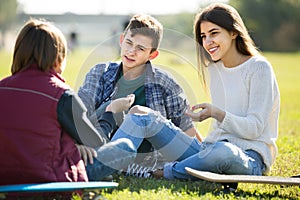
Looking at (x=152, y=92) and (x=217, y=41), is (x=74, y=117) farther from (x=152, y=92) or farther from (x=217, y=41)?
(x=217, y=41)

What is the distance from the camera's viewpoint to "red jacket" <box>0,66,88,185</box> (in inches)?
147

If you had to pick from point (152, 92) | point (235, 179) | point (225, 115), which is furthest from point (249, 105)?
point (152, 92)

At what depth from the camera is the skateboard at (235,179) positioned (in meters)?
4.28

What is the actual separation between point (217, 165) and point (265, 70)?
0.81 metres

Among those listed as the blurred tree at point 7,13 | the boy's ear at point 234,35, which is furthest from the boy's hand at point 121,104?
the blurred tree at point 7,13

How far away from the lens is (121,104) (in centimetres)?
483

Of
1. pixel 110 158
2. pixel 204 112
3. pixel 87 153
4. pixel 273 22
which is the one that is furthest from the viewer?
pixel 273 22

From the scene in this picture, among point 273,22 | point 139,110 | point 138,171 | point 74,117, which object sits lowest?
point 273,22

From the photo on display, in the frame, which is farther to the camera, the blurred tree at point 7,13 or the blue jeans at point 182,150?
the blurred tree at point 7,13

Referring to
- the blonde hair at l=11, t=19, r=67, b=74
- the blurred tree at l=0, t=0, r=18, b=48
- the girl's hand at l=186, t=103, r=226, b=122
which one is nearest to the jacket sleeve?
the blonde hair at l=11, t=19, r=67, b=74

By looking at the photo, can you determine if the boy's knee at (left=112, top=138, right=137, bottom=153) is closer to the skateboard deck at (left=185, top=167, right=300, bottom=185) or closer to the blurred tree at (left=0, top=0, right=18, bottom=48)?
the skateboard deck at (left=185, top=167, right=300, bottom=185)

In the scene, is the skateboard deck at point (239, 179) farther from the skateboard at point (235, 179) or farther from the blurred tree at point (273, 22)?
the blurred tree at point (273, 22)

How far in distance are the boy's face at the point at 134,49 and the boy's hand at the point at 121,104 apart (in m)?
0.32

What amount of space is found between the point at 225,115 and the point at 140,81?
83cm
